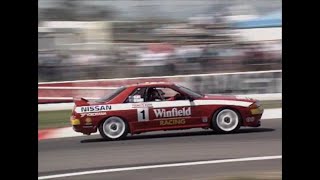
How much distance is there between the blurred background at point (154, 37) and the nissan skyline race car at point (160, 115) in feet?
20.2

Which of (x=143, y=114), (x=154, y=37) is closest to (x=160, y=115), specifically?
(x=143, y=114)

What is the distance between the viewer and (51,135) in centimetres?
1039

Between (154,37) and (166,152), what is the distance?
454 inches

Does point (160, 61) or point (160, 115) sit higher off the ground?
point (160, 61)

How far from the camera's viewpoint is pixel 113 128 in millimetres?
9258

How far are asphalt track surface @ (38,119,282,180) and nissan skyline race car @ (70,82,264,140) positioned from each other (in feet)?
0.75

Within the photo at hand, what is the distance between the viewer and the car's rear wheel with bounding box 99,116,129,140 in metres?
9.23

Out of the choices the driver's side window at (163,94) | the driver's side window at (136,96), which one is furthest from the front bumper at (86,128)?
the driver's side window at (163,94)

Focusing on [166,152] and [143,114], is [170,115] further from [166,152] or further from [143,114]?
[166,152]

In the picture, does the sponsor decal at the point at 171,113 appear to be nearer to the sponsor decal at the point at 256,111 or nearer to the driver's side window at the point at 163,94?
the driver's side window at the point at 163,94

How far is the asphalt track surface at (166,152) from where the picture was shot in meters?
6.58

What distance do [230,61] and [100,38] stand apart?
18.8 feet

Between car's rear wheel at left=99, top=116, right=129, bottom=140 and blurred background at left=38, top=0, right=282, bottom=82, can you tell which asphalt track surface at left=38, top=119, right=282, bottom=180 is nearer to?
car's rear wheel at left=99, top=116, right=129, bottom=140
